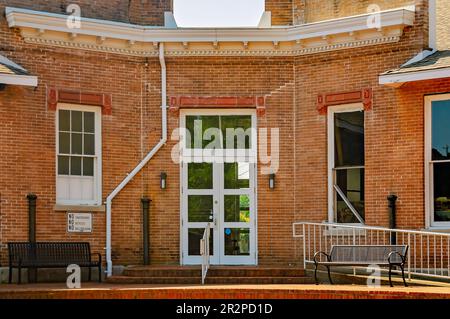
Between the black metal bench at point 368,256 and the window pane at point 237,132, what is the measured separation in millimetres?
3905

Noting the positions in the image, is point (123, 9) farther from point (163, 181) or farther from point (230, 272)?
point (230, 272)

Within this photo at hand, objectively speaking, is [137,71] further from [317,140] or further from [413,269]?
[413,269]

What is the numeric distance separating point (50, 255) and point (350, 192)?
614cm

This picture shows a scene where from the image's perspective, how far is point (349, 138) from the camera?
19.8m

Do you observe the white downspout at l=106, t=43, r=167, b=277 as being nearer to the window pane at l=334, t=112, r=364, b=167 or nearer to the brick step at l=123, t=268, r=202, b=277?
the brick step at l=123, t=268, r=202, b=277

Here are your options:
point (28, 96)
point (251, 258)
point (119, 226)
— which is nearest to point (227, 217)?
point (251, 258)

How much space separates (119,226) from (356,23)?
633cm

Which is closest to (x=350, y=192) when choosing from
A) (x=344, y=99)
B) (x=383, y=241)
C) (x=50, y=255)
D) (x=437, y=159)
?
(x=383, y=241)

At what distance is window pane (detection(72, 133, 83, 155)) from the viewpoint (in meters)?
19.7

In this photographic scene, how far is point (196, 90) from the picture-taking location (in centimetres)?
2038

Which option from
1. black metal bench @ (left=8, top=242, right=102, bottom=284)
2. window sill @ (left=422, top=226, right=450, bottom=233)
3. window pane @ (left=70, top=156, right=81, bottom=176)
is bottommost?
black metal bench @ (left=8, top=242, right=102, bottom=284)

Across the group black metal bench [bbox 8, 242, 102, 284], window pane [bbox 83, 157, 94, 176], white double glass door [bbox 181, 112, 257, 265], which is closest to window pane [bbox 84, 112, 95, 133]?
window pane [bbox 83, 157, 94, 176]

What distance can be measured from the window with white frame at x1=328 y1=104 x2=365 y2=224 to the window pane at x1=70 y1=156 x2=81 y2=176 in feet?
16.8

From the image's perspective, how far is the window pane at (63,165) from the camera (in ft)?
63.9
